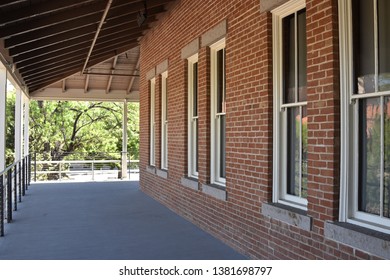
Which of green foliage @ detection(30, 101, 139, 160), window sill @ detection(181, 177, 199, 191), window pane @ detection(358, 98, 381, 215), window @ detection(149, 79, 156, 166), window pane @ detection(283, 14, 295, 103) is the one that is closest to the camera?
window pane @ detection(358, 98, 381, 215)

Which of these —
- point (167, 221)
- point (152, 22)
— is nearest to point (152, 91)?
point (152, 22)

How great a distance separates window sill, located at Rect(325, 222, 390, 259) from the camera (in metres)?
3.09

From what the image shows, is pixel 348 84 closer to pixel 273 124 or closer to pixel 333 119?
pixel 333 119

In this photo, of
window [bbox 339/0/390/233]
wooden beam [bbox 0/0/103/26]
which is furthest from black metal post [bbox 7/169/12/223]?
window [bbox 339/0/390/233]

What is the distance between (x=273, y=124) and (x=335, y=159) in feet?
3.71

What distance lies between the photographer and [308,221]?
12.9ft

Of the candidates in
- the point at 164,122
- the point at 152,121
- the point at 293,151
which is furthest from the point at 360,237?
the point at 152,121

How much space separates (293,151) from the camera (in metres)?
4.51

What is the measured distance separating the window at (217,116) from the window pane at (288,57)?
171 centimetres

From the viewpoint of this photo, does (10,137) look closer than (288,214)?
No

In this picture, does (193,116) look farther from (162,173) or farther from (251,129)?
(251,129)

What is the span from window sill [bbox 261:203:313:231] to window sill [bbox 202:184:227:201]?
3.67 feet

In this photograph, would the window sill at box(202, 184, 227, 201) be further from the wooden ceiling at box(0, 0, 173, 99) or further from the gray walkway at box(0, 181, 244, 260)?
the wooden ceiling at box(0, 0, 173, 99)

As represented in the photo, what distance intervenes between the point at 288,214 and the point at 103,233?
10.8ft
